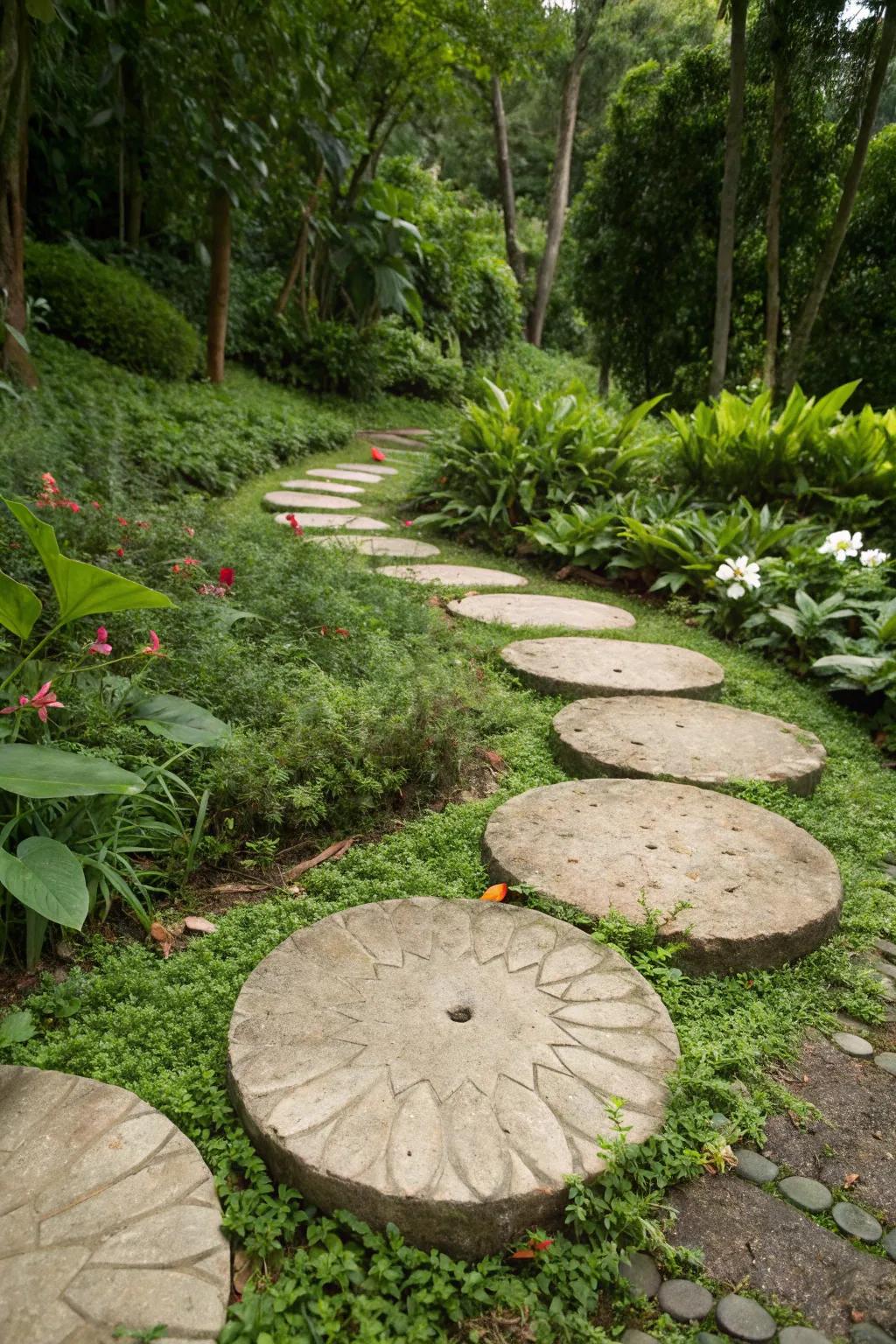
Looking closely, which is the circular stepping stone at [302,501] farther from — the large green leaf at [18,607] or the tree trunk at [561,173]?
the tree trunk at [561,173]

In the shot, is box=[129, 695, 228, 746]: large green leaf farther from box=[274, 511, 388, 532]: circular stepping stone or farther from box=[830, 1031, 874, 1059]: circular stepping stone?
box=[274, 511, 388, 532]: circular stepping stone

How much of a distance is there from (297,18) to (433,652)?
5.35 m

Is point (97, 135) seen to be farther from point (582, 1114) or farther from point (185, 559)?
point (582, 1114)

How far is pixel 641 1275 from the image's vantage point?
3.80 ft

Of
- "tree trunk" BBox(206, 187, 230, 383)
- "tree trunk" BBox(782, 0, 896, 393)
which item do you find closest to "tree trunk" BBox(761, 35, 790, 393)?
"tree trunk" BBox(782, 0, 896, 393)

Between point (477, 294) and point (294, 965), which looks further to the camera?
point (477, 294)

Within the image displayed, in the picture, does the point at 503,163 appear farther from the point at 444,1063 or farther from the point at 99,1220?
the point at 99,1220

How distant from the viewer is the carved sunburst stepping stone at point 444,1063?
116cm

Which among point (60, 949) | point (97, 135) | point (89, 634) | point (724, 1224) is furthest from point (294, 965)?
point (97, 135)

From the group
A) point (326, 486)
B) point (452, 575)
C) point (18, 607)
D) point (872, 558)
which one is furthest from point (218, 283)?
point (18, 607)

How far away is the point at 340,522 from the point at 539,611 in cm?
172

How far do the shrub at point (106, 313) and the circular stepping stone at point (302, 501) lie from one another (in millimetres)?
2222

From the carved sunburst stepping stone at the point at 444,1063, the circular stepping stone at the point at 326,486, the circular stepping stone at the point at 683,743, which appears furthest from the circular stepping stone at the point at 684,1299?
the circular stepping stone at the point at 326,486

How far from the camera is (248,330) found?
9.24 metres
